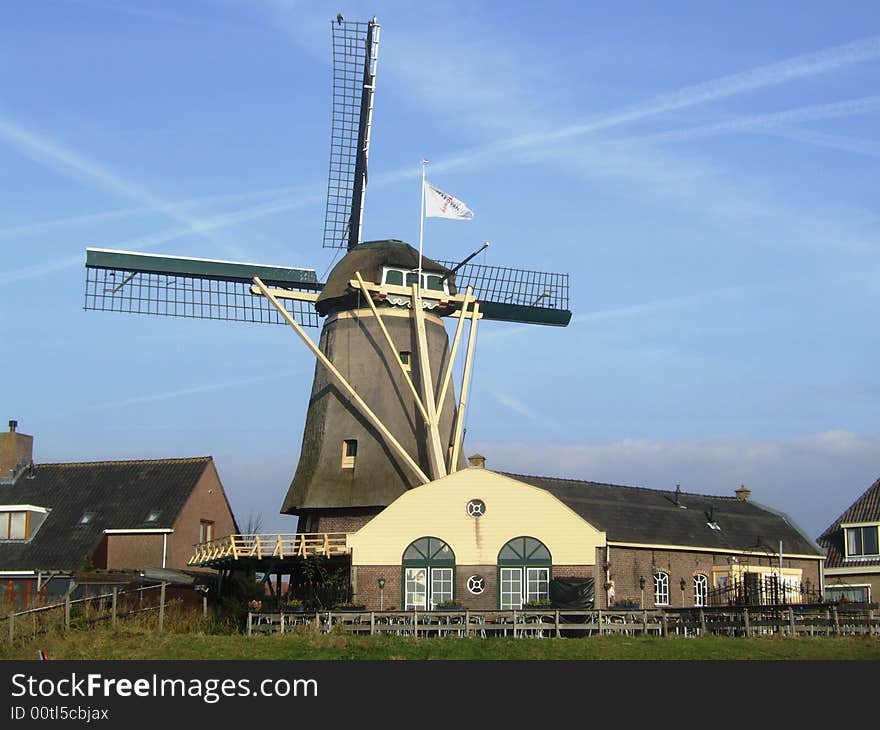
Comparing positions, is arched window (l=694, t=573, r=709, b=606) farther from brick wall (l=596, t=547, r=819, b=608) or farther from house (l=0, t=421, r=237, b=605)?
house (l=0, t=421, r=237, b=605)

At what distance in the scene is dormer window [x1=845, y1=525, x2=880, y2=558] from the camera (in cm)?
4738

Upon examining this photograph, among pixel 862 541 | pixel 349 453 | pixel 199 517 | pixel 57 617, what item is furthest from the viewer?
pixel 199 517

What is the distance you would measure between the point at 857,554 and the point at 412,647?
23.0 m

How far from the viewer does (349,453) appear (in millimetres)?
42625

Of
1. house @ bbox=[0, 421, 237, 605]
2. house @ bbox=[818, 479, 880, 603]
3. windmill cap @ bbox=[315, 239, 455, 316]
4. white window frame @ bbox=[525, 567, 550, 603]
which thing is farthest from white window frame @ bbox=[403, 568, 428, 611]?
house @ bbox=[818, 479, 880, 603]

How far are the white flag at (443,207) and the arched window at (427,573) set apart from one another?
10914mm

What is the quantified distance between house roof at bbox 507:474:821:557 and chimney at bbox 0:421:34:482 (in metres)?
22.6

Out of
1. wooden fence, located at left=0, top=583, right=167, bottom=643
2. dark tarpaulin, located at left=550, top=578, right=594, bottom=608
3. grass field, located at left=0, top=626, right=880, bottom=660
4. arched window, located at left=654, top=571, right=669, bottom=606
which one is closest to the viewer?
grass field, located at left=0, top=626, right=880, bottom=660

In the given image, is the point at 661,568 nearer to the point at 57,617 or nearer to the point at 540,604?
the point at 540,604

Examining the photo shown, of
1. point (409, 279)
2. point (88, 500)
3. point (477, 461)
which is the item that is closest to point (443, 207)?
point (409, 279)

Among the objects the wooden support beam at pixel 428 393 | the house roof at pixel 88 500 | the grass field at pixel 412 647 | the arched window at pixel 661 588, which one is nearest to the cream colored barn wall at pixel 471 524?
the wooden support beam at pixel 428 393

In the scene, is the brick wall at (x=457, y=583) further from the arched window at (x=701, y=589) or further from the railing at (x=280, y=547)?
the arched window at (x=701, y=589)
